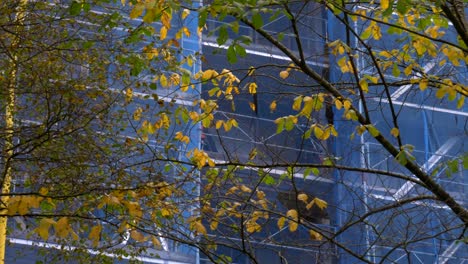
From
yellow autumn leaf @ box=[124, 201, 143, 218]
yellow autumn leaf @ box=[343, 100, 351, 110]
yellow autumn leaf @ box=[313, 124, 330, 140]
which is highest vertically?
yellow autumn leaf @ box=[343, 100, 351, 110]

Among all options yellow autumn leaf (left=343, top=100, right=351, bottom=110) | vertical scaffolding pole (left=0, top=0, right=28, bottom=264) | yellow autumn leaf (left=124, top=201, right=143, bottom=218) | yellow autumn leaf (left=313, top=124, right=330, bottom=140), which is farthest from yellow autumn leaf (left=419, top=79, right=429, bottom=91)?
vertical scaffolding pole (left=0, top=0, right=28, bottom=264)

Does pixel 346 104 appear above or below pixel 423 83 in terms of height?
below

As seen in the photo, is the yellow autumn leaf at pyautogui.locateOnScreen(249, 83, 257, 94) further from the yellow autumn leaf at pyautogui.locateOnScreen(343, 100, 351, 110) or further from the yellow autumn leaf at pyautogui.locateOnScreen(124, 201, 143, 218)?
the yellow autumn leaf at pyautogui.locateOnScreen(124, 201, 143, 218)

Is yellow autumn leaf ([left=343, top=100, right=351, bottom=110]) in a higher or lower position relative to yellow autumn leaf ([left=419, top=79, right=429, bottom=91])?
lower

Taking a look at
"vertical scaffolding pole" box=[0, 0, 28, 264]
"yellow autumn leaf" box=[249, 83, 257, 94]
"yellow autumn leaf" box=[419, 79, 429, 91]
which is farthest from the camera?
"yellow autumn leaf" box=[249, 83, 257, 94]

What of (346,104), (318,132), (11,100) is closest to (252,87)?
(318,132)

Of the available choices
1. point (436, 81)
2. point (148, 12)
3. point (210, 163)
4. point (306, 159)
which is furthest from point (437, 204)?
point (306, 159)

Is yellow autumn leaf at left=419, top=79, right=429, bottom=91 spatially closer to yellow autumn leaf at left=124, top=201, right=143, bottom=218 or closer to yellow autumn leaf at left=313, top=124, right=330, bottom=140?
yellow autumn leaf at left=313, top=124, right=330, bottom=140

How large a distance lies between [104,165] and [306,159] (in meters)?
6.92

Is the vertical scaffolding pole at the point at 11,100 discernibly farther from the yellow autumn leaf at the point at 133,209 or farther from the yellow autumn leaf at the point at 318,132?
the yellow autumn leaf at the point at 318,132

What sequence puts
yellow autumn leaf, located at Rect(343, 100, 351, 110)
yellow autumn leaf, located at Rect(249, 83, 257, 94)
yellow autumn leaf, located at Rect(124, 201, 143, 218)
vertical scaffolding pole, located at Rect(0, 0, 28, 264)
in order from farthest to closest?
1. yellow autumn leaf, located at Rect(249, 83, 257, 94)
2. vertical scaffolding pole, located at Rect(0, 0, 28, 264)
3. yellow autumn leaf, located at Rect(343, 100, 351, 110)
4. yellow autumn leaf, located at Rect(124, 201, 143, 218)

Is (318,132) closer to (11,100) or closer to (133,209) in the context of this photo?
(133,209)

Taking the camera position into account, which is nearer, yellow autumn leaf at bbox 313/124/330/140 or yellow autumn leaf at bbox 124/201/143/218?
yellow autumn leaf at bbox 124/201/143/218

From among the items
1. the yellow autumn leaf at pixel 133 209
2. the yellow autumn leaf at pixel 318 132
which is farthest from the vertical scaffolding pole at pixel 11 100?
the yellow autumn leaf at pixel 318 132
